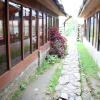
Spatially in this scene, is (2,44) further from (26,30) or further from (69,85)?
(69,85)

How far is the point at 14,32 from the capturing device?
673 cm

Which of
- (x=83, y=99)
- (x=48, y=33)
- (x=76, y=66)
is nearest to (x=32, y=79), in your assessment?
(x=83, y=99)

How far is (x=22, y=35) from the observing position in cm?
752

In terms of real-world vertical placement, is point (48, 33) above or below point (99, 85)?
above

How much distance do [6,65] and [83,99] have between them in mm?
2182

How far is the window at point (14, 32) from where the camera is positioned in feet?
21.1

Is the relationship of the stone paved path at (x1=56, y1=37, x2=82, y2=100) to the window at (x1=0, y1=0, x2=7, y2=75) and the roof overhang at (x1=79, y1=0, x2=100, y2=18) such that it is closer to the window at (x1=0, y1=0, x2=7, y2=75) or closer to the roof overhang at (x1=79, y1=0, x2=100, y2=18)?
the window at (x1=0, y1=0, x2=7, y2=75)

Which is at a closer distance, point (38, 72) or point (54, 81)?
point (54, 81)

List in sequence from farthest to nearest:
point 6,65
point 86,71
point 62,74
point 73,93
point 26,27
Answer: point 86,71 → point 62,74 → point 26,27 → point 73,93 → point 6,65

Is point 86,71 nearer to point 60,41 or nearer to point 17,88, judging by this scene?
point 17,88

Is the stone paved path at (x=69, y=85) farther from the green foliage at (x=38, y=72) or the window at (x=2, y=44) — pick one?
the window at (x=2, y=44)

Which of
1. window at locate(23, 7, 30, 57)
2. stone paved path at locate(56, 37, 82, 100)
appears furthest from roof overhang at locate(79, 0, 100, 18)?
stone paved path at locate(56, 37, 82, 100)

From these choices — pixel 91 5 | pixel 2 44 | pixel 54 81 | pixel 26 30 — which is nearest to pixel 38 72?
pixel 54 81

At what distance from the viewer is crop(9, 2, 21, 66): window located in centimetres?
642
